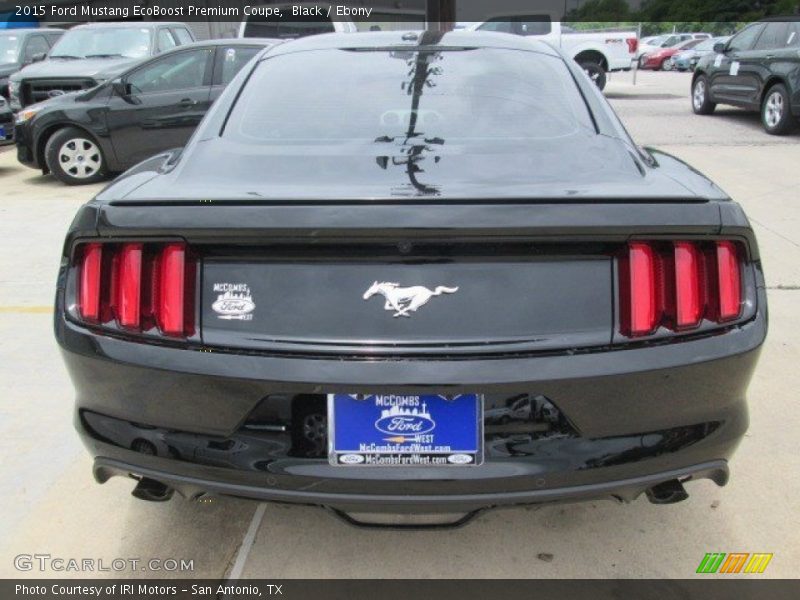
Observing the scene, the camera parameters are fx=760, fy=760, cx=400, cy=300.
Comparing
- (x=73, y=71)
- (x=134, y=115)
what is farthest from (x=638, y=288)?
(x=73, y=71)

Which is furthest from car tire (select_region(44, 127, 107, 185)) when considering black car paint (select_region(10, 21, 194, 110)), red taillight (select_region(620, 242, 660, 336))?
red taillight (select_region(620, 242, 660, 336))

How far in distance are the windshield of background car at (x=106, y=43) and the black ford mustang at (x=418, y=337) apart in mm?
9696

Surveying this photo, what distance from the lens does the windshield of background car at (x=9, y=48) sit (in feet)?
42.7

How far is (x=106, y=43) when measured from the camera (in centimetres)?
1083

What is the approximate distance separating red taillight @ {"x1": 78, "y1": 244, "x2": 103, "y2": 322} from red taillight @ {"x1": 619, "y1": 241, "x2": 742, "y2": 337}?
4.57 feet

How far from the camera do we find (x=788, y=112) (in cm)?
1092

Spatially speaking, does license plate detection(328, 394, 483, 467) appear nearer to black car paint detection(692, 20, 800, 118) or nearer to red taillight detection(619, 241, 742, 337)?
red taillight detection(619, 241, 742, 337)

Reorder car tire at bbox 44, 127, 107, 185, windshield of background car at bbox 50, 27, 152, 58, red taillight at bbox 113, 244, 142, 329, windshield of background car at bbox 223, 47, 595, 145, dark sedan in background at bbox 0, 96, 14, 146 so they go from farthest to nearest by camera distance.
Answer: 1. windshield of background car at bbox 50, 27, 152, 58
2. dark sedan in background at bbox 0, 96, 14, 146
3. car tire at bbox 44, 127, 107, 185
4. windshield of background car at bbox 223, 47, 595, 145
5. red taillight at bbox 113, 244, 142, 329

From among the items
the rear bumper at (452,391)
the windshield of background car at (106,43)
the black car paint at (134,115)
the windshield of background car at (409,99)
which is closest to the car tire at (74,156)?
the black car paint at (134,115)

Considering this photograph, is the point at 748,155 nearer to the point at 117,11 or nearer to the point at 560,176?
the point at 560,176

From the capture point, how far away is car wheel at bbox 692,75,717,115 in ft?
45.1

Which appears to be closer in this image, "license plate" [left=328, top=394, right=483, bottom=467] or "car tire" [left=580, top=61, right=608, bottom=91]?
"license plate" [left=328, top=394, right=483, bottom=467]

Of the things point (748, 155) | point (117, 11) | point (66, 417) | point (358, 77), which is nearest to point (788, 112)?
point (748, 155)

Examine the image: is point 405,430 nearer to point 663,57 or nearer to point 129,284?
point 129,284
